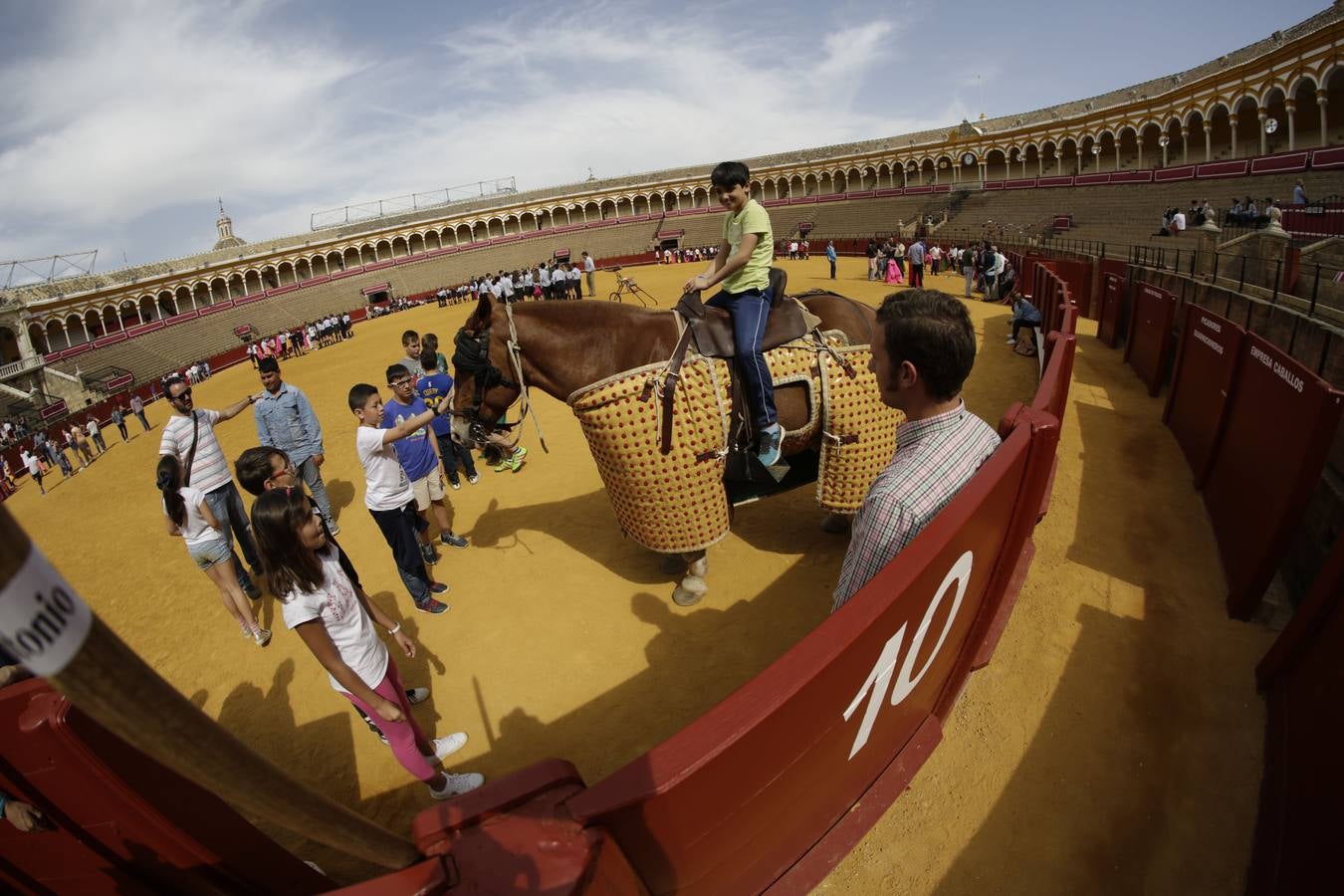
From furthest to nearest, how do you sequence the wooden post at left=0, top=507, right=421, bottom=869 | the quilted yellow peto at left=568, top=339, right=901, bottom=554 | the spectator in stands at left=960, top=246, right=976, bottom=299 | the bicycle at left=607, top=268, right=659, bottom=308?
the spectator in stands at left=960, top=246, right=976, bottom=299, the bicycle at left=607, top=268, right=659, bottom=308, the quilted yellow peto at left=568, top=339, right=901, bottom=554, the wooden post at left=0, top=507, right=421, bottom=869

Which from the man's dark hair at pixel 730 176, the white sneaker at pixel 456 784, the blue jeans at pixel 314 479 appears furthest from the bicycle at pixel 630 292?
the white sneaker at pixel 456 784

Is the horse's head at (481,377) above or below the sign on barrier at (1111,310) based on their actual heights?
above

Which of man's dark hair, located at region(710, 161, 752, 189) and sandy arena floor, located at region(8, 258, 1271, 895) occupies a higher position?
man's dark hair, located at region(710, 161, 752, 189)

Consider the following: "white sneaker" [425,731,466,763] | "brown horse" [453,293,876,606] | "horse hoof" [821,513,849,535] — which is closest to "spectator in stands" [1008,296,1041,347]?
"horse hoof" [821,513,849,535]

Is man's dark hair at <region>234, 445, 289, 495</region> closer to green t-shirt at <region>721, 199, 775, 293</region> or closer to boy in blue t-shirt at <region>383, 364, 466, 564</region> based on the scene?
boy in blue t-shirt at <region>383, 364, 466, 564</region>

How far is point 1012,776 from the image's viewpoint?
2621mm

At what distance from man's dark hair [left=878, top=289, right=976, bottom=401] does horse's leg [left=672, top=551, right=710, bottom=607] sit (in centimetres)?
275

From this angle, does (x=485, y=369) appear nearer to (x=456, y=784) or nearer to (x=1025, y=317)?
(x=456, y=784)

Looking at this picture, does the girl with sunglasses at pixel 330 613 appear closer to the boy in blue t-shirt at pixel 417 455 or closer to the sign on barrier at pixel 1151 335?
the boy in blue t-shirt at pixel 417 455

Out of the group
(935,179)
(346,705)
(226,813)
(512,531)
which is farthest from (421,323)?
(935,179)

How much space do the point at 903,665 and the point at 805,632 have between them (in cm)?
227

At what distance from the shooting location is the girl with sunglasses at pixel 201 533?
446 centimetres

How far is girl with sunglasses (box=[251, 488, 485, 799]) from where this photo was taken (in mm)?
2408

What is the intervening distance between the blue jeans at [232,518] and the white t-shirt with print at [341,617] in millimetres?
2817
